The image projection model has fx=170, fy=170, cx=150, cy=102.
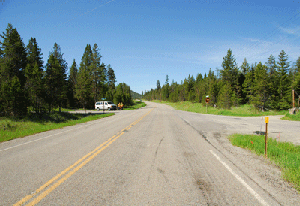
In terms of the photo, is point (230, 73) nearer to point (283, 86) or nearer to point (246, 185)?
point (283, 86)

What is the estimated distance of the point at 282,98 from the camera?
37156mm

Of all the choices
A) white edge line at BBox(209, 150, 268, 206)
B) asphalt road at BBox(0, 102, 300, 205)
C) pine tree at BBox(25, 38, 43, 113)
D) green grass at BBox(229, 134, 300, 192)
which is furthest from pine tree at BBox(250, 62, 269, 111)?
pine tree at BBox(25, 38, 43, 113)

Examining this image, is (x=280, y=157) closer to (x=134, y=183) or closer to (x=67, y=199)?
(x=134, y=183)

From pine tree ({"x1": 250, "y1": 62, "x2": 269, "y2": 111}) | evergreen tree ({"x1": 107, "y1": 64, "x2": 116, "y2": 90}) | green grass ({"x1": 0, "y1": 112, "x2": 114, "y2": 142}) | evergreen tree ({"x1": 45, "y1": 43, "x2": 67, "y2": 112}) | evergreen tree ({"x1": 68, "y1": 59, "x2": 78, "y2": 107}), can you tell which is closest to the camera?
green grass ({"x1": 0, "y1": 112, "x2": 114, "y2": 142})

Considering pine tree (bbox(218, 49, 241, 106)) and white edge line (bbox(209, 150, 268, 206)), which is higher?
pine tree (bbox(218, 49, 241, 106))

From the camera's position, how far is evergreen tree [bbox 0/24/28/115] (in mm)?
13842

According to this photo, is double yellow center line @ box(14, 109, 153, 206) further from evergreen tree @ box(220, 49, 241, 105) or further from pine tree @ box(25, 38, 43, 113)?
evergreen tree @ box(220, 49, 241, 105)

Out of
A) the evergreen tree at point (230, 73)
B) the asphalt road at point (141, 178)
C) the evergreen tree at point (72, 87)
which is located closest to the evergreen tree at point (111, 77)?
the evergreen tree at point (72, 87)

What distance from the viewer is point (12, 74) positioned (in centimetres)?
1588

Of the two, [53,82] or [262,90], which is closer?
[53,82]

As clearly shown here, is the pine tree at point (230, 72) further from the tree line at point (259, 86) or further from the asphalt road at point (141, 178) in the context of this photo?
the asphalt road at point (141, 178)

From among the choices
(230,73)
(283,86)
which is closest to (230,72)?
(230,73)

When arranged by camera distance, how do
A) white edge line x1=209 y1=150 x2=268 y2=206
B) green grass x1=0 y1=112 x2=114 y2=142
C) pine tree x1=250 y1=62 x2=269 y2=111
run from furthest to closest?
1. pine tree x1=250 y1=62 x2=269 y2=111
2. green grass x1=0 y1=112 x2=114 y2=142
3. white edge line x1=209 y1=150 x2=268 y2=206

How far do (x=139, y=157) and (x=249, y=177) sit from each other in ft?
10.2
